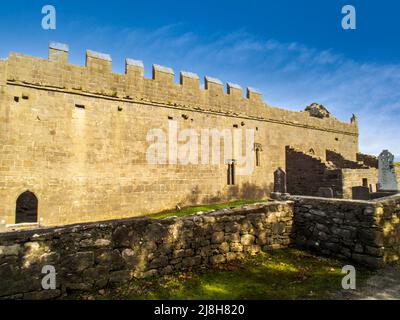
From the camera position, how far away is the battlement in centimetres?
1111

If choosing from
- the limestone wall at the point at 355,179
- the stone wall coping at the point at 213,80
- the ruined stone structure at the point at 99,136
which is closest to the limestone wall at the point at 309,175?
the limestone wall at the point at 355,179

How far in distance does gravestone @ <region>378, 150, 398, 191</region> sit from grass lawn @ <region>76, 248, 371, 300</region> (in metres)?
9.77

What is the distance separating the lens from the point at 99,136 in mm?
12445

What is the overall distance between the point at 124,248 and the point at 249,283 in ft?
7.74

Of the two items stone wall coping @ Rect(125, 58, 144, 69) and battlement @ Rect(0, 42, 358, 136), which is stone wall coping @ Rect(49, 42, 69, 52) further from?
stone wall coping @ Rect(125, 58, 144, 69)

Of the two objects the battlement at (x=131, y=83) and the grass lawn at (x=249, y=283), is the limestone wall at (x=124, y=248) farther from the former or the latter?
the battlement at (x=131, y=83)

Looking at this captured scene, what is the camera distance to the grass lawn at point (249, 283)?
156 inches

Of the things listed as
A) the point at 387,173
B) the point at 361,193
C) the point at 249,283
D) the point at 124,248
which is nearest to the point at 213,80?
the point at 361,193

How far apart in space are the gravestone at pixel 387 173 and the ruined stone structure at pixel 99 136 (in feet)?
11.8

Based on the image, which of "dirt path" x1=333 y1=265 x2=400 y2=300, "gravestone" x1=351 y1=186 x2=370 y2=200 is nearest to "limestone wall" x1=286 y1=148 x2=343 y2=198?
"gravestone" x1=351 y1=186 x2=370 y2=200

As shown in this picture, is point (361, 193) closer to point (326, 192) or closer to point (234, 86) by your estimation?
A: point (326, 192)

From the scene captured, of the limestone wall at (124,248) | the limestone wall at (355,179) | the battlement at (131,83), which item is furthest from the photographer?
the limestone wall at (355,179)
